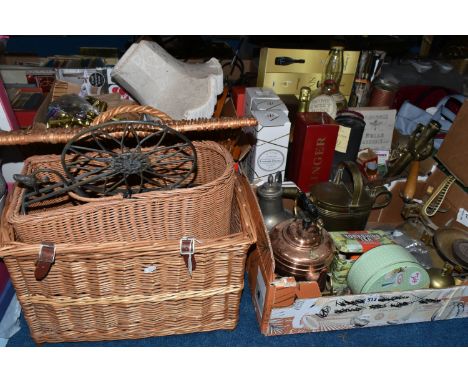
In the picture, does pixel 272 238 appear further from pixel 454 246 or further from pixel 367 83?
pixel 367 83

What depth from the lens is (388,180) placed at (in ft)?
4.78

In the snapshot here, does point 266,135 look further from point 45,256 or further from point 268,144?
point 45,256

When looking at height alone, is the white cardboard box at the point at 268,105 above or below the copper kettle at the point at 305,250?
above

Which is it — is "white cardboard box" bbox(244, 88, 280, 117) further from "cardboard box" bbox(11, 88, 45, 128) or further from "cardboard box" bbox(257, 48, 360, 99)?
"cardboard box" bbox(11, 88, 45, 128)

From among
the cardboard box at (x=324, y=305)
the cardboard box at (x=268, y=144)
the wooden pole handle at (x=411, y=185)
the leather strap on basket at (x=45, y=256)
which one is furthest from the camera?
the wooden pole handle at (x=411, y=185)

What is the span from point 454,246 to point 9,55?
6.56ft

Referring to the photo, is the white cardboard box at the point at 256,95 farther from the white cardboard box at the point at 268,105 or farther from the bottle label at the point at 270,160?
the bottle label at the point at 270,160

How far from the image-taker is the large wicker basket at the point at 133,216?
825 millimetres

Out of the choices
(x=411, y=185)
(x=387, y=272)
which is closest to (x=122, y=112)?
(x=387, y=272)

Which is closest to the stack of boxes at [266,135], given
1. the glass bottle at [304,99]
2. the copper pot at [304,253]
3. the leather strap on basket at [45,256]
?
the glass bottle at [304,99]

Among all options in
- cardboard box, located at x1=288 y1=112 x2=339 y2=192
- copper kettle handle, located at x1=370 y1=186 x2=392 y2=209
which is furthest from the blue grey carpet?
cardboard box, located at x1=288 y1=112 x2=339 y2=192

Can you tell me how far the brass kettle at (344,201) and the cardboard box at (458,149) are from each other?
297mm

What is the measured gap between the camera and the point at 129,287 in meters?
0.94

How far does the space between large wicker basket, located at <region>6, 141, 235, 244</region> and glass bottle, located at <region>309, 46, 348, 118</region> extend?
67cm
